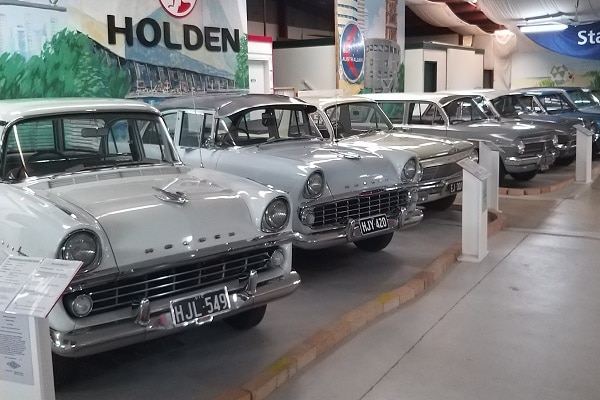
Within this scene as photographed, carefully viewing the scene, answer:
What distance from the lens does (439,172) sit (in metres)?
7.34

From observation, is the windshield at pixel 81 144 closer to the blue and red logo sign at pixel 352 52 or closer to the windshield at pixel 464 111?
the windshield at pixel 464 111

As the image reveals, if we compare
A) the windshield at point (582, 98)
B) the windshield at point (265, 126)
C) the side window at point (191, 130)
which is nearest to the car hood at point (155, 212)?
the windshield at point (265, 126)

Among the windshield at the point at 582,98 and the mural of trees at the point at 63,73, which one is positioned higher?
the mural of trees at the point at 63,73

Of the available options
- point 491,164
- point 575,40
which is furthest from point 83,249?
point 575,40

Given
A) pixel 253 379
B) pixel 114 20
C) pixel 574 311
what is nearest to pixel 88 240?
pixel 253 379

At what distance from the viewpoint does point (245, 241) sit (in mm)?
3729

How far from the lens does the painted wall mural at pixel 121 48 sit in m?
8.06

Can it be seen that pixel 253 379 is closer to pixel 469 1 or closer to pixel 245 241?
pixel 245 241

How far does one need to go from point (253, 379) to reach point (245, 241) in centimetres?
77

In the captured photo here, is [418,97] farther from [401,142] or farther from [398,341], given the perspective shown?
[398,341]

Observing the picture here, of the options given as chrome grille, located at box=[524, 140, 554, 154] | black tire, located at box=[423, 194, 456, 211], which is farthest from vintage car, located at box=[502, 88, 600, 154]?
black tire, located at box=[423, 194, 456, 211]

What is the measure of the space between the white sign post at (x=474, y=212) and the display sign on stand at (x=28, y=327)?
4.17m

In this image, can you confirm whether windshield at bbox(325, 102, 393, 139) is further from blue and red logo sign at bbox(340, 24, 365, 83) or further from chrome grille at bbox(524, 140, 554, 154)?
blue and red logo sign at bbox(340, 24, 365, 83)

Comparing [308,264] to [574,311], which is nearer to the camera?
[574,311]
